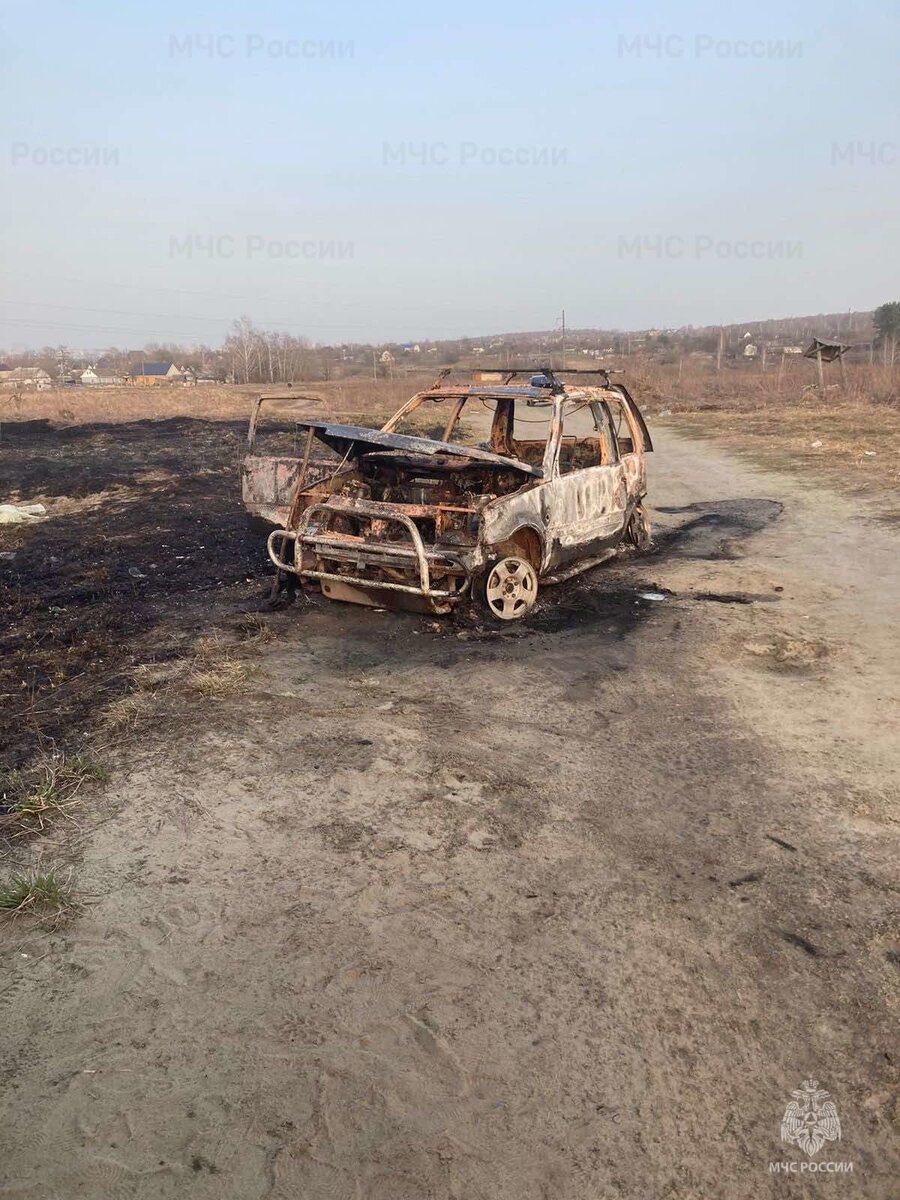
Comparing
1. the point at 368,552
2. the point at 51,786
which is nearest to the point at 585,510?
the point at 368,552

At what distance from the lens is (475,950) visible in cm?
281

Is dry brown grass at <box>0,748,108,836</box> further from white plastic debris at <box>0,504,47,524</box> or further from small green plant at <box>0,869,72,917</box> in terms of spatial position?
white plastic debris at <box>0,504,47,524</box>

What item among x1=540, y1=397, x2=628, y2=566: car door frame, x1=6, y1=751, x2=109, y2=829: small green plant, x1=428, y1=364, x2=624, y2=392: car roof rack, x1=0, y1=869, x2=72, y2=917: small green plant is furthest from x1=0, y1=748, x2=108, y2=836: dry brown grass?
x1=428, y1=364, x2=624, y2=392: car roof rack

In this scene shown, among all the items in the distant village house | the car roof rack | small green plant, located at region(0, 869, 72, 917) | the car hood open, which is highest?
the distant village house

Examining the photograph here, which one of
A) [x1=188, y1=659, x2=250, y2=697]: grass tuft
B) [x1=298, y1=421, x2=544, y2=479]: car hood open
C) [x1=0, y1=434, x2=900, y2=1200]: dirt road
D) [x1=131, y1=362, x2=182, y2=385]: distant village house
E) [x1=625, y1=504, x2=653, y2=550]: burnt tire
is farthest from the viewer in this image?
[x1=131, y1=362, x2=182, y2=385]: distant village house

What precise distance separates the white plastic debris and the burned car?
5.51 meters

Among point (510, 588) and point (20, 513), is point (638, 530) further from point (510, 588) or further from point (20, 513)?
point (20, 513)

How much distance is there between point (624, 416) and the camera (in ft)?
27.4

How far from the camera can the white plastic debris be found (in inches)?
430

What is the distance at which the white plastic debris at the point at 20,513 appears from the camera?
10.9 m

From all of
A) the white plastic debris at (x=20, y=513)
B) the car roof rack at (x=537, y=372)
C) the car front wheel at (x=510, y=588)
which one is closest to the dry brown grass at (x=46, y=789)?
the car front wheel at (x=510, y=588)

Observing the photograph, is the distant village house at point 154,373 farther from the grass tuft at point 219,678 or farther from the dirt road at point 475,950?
the dirt road at point 475,950

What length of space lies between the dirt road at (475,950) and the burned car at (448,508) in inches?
45.4

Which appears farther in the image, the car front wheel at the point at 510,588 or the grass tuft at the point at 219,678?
the car front wheel at the point at 510,588
